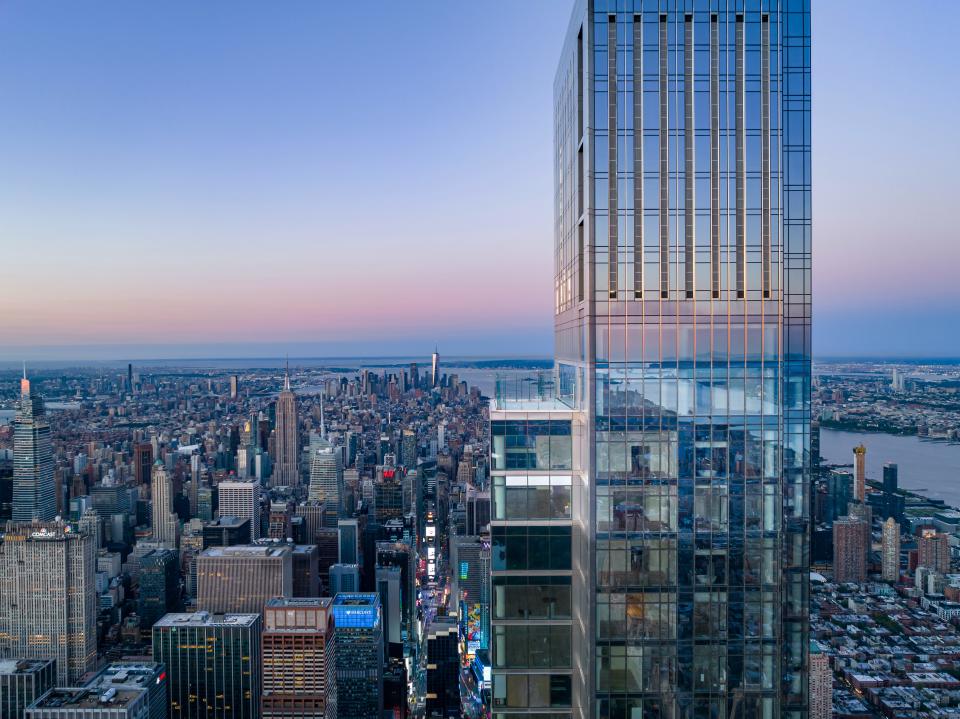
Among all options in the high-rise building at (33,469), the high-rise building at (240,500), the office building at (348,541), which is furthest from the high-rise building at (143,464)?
the office building at (348,541)

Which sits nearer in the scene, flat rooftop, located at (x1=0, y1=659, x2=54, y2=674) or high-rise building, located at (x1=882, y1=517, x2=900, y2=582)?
high-rise building, located at (x1=882, y1=517, x2=900, y2=582)

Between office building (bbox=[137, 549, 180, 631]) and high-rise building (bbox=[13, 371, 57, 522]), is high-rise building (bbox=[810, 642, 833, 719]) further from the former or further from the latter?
office building (bbox=[137, 549, 180, 631])

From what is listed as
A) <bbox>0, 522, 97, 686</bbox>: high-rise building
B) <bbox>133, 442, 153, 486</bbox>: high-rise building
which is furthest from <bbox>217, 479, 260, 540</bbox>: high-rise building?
<bbox>0, 522, 97, 686</bbox>: high-rise building

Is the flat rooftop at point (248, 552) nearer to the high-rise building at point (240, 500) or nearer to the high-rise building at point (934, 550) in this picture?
the high-rise building at point (240, 500)

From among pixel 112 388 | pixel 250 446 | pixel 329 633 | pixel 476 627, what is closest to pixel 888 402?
pixel 329 633

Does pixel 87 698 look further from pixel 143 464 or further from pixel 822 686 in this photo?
pixel 822 686

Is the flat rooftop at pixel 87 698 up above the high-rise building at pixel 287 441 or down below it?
below
